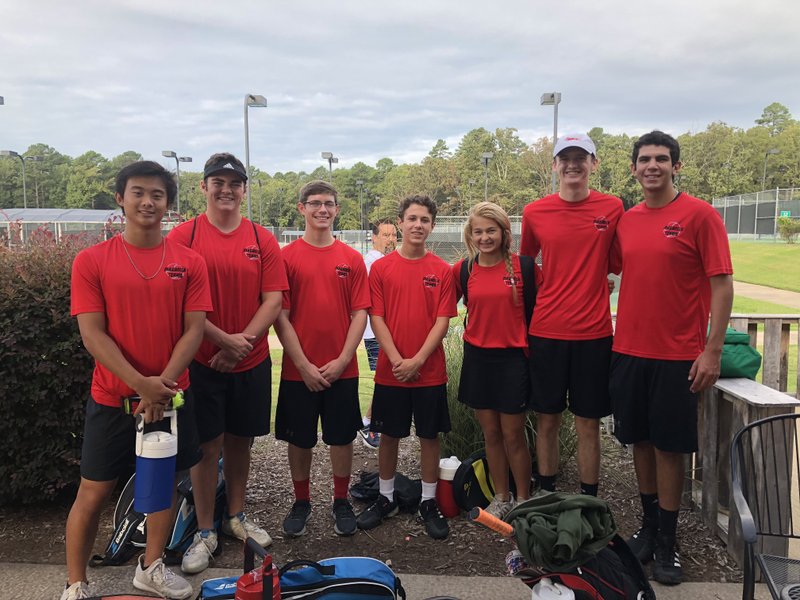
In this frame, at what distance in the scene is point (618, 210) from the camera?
133 inches

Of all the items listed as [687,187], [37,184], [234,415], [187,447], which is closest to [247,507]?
[234,415]

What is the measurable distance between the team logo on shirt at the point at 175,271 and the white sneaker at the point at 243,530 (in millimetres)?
Answer: 1584

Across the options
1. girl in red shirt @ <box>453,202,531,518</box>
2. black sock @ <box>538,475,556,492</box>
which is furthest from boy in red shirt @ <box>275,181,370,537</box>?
black sock @ <box>538,475,556,492</box>

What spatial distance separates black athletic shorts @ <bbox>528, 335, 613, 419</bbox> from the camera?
335cm

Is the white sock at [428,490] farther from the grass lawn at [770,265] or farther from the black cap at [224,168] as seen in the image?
the grass lawn at [770,265]

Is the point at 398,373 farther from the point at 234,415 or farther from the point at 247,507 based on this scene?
the point at 247,507

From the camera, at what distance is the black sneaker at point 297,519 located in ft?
11.5

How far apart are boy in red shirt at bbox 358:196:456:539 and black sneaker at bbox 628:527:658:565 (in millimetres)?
1070

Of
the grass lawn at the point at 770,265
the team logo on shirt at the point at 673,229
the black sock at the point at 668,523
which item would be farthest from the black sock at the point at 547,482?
the grass lawn at the point at 770,265

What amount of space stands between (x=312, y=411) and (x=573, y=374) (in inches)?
61.6

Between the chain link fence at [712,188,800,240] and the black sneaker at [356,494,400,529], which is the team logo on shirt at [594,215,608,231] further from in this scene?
the chain link fence at [712,188,800,240]

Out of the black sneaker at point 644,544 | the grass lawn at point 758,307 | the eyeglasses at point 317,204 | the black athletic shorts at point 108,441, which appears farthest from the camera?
the grass lawn at point 758,307

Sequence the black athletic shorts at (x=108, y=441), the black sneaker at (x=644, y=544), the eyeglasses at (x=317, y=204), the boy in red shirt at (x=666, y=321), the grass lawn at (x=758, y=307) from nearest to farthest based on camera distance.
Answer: the black athletic shorts at (x=108, y=441), the boy in red shirt at (x=666, y=321), the black sneaker at (x=644, y=544), the eyeglasses at (x=317, y=204), the grass lawn at (x=758, y=307)

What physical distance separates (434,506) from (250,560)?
160 centimetres
